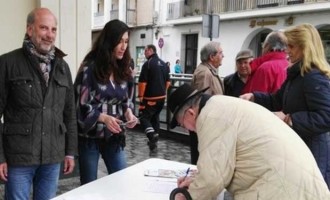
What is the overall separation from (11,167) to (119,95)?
32.6 inches

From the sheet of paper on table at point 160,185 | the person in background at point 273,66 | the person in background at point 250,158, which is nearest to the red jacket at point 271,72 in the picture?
the person in background at point 273,66

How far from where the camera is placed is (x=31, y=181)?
247 centimetres

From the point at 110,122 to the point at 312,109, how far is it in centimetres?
125

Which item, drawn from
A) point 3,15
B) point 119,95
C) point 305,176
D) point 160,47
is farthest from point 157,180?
point 160,47

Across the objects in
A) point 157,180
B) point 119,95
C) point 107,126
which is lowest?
point 157,180

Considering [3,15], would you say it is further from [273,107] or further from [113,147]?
[273,107]

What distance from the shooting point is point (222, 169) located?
154cm

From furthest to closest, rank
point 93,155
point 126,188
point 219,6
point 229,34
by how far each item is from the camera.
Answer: point 219,6
point 229,34
point 93,155
point 126,188

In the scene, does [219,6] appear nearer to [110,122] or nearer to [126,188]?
[110,122]

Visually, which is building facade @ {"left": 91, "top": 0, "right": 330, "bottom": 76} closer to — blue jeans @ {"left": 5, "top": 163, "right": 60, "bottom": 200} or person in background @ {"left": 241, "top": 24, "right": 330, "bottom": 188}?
person in background @ {"left": 241, "top": 24, "right": 330, "bottom": 188}

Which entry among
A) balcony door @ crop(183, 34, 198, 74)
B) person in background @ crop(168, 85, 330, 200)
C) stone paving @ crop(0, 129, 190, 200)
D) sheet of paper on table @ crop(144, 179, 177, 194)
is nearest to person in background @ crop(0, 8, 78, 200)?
sheet of paper on table @ crop(144, 179, 177, 194)

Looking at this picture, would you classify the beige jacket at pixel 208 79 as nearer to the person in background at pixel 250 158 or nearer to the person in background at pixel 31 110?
the person in background at pixel 31 110

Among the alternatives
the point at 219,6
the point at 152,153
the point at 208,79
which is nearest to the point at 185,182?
the point at 208,79

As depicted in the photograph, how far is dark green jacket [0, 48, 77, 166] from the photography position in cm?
231
